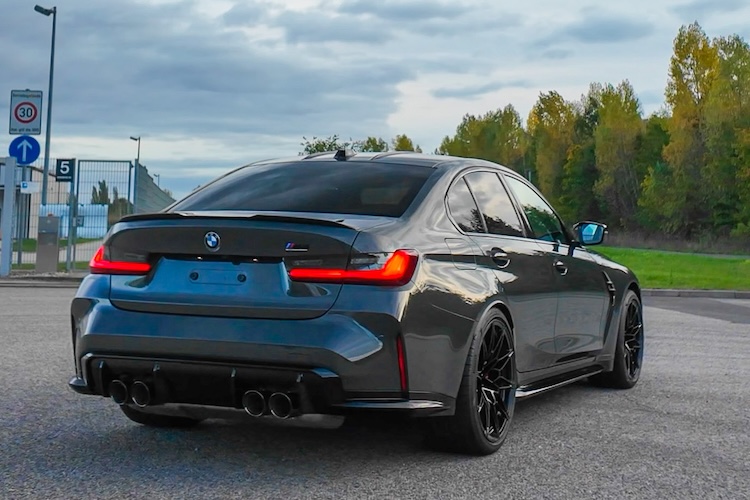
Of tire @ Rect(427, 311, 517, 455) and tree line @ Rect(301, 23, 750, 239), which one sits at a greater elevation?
tree line @ Rect(301, 23, 750, 239)

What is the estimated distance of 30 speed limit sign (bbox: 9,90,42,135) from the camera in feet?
73.0

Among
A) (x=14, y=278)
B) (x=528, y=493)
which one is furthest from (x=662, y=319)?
(x=14, y=278)

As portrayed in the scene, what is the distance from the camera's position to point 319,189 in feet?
16.9

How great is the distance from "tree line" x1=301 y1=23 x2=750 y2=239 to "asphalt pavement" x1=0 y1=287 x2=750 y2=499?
53.7 m

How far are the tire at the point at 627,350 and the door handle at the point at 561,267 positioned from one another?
47.2 inches

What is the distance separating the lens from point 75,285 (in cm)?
2142

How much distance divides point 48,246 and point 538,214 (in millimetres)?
19214

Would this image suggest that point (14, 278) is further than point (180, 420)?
Yes

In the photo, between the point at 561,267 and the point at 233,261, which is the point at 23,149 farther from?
the point at 233,261

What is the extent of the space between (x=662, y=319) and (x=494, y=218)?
392 inches

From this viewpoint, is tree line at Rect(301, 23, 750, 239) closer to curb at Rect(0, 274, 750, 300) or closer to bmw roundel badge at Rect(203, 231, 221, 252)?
curb at Rect(0, 274, 750, 300)

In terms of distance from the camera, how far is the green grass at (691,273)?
82.9 ft

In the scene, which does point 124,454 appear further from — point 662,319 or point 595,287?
point 662,319

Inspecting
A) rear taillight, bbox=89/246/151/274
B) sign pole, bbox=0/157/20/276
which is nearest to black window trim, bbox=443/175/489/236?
rear taillight, bbox=89/246/151/274
